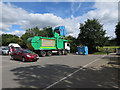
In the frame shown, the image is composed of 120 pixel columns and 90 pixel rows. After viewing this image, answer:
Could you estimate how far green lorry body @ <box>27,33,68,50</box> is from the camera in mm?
17545

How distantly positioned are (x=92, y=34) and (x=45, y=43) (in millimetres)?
13019

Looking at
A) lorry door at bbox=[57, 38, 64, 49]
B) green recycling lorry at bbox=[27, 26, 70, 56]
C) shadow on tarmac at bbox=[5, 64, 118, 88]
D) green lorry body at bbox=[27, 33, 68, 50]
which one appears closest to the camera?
shadow on tarmac at bbox=[5, 64, 118, 88]

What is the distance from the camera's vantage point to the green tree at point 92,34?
26.0 m

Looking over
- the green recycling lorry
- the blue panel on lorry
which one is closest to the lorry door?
the green recycling lorry

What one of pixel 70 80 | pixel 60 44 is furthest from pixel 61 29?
pixel 70 80

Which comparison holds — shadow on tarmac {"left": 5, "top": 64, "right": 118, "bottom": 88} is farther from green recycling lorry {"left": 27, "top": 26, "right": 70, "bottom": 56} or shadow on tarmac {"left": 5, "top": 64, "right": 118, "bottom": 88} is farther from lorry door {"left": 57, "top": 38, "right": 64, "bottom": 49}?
lorry door {"left": 57, "top": 38, "right": 64, "bottom": 49}

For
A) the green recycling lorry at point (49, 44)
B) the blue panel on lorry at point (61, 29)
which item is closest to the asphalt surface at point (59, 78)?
the green recycling lorry at point (49, 44)

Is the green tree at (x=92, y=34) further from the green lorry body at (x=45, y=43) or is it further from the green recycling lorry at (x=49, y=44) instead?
the green lorry body at (x=45, y=43)

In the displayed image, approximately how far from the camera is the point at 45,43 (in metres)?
18.8

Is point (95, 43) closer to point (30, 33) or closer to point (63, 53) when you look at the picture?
point (63, 53)

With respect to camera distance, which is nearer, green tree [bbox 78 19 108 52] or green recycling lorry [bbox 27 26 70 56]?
green recycling lorry [bbox 27 26 70 56]

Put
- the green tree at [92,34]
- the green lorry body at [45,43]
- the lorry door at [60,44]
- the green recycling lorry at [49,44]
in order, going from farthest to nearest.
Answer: the green tree at [92,34], the lorry door at [60,44], the green recycling lorry at [49,44], the green lorry body at [45,43]

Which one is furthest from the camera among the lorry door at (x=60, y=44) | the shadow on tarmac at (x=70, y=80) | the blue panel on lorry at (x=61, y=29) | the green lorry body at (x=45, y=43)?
the blue panel on lorry at (x=61, y=29)

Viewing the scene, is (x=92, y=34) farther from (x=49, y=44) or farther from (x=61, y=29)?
(x=49, y=44)
